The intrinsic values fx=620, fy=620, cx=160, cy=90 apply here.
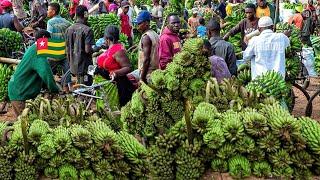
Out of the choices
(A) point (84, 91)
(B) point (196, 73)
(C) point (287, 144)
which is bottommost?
(A) point (84, 91)

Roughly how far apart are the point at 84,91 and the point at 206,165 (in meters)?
3.32

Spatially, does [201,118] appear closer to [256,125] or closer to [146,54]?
[256,125]

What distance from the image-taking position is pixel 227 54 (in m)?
7.54

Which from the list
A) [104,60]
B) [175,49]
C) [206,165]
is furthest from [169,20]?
[206,165]

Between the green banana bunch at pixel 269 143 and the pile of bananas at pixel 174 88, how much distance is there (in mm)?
670

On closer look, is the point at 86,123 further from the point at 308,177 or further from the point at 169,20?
the point at 169,20

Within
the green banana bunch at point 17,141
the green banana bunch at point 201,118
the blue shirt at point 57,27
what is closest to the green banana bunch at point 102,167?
the green banana bunch at point 17,141

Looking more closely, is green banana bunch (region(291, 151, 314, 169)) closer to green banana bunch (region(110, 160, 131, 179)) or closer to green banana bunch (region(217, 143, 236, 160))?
green banana bunch (region(217, 143, 236, 160))

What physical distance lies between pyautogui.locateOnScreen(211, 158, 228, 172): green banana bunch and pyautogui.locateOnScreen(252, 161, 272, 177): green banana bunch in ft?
0.62

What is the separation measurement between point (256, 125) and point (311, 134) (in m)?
0.39

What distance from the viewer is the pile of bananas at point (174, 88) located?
14.9ft

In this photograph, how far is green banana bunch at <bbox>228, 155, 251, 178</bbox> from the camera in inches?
163

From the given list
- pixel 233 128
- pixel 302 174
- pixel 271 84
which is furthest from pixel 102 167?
pixel 271 84

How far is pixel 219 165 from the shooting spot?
4215 mm
